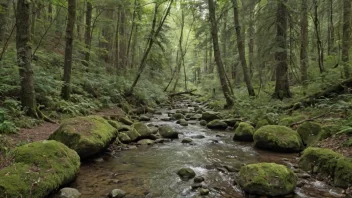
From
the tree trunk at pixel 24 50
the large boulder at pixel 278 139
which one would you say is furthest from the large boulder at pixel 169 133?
the tree trunk at pixel 24 50

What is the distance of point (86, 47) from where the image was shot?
52.4 feet

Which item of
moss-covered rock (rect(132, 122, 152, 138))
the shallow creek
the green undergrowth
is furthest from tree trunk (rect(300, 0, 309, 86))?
the green undergrowth

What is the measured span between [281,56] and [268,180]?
1001 centimetres

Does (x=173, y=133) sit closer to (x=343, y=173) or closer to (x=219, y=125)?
(x=219, y=125)

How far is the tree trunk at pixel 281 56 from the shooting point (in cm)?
1319

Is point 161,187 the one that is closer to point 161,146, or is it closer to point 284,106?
point 161,146

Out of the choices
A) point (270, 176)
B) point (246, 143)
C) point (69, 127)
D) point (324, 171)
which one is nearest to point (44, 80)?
point (69, 127)

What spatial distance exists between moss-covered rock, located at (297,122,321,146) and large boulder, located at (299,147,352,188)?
5.48 ft

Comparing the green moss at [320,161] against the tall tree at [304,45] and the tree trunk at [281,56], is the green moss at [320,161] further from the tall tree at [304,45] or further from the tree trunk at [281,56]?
the tall tree at [304,45]

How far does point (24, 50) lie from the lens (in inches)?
301

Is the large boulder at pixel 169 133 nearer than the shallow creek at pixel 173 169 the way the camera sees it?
No

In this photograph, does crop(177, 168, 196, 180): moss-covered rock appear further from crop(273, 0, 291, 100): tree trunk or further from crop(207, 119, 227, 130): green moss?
crop(273, 0, 291, 100): tree trunk

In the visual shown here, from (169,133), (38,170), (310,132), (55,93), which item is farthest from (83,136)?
(310,132)

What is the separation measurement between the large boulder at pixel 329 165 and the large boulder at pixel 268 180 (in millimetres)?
899
